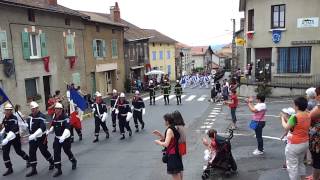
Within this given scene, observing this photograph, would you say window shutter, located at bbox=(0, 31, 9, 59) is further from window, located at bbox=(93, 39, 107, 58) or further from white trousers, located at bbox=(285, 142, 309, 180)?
white trousers, located at bbox=(285, 142, 309, 180)

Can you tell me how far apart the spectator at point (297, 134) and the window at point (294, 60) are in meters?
20.5

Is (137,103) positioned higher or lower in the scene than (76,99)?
lower

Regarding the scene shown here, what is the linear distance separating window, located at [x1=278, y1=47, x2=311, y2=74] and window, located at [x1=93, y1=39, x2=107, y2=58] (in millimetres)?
14747

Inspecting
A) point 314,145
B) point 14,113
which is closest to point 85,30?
point 14,113

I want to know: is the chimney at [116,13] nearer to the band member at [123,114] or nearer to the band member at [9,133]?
the band member at [123,114]

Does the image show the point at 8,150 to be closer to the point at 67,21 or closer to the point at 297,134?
the point at 297,134

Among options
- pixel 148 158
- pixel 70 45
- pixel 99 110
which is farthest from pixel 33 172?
pixel 70 45

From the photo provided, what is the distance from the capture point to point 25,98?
20500 mm

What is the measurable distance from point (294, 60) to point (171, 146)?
21605 mm

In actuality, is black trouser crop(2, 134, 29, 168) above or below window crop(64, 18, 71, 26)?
below

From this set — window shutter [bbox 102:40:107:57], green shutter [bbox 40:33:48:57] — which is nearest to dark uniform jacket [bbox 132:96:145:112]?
green shutter [bbox 40:33:48:57]

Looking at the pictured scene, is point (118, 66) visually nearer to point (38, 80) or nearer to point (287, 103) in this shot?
point (38, 80)

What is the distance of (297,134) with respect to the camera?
682cm

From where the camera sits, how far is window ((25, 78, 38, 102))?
21091mm
